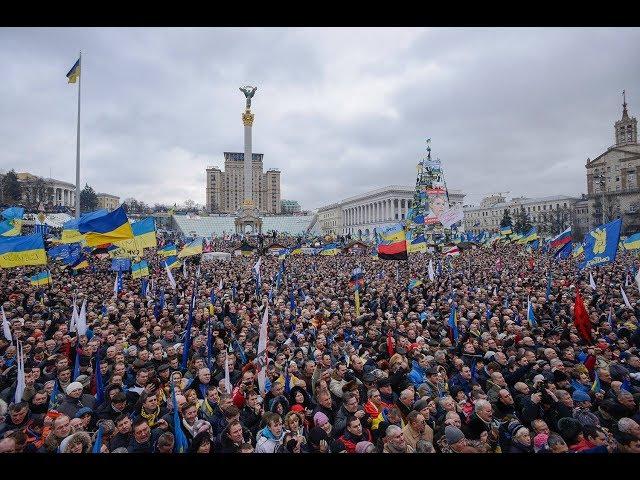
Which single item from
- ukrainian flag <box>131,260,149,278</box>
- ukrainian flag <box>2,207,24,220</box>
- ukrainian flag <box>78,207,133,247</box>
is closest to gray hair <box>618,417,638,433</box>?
ukrainian flag <box>78,207,133,247</box>

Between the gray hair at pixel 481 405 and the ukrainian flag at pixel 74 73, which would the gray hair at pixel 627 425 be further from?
the ukrainian flag at pixel 74 73

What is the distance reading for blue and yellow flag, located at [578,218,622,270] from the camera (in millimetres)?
11508

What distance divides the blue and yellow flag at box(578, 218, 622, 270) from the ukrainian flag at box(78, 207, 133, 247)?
43.4 feet

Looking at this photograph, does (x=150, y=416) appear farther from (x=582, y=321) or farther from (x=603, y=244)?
(x=603, y=244)

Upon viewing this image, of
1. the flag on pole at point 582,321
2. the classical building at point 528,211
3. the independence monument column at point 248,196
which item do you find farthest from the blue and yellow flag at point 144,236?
the classical building at point 528,211

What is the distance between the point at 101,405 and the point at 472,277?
18.0 meters

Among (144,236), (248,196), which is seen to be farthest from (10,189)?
(144,236)

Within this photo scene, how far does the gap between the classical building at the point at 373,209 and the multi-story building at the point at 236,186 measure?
33361 mm

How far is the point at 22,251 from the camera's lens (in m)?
11.4

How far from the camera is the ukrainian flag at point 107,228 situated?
10.6 meters

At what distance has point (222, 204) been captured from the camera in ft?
483

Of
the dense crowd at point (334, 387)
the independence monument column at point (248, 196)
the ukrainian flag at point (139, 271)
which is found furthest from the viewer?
the independence monument column at point (248, 196)
